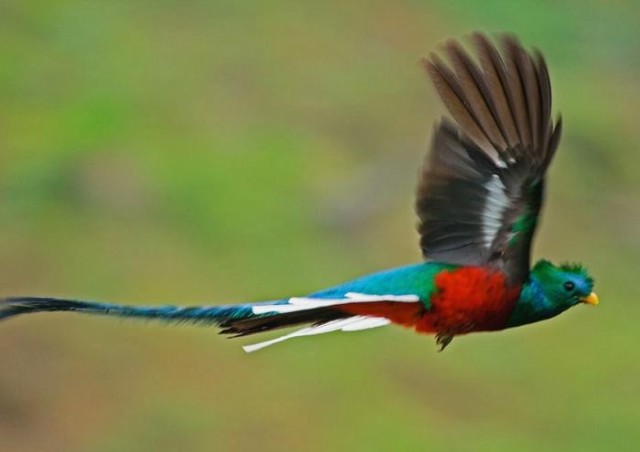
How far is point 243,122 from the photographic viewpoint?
1378cm

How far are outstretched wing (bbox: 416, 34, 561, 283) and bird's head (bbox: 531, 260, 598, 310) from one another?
0.23 ft

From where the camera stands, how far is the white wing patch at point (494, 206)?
4.79 metres

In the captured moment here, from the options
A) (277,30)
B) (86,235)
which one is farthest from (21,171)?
(277,30)

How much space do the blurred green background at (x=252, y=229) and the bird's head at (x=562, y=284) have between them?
19.0 feet

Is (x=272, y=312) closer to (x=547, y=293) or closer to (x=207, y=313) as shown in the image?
(x=207, y=313)

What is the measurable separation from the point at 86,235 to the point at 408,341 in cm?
255

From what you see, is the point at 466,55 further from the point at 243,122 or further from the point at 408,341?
the point at 243,122

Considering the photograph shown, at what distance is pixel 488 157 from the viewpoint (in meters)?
4.75

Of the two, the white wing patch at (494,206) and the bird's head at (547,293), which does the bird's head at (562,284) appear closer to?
the bird's head at (547,293)

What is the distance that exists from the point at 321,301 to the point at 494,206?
2.02 feet

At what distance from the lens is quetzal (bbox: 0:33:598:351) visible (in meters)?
4.50

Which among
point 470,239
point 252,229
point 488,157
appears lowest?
point 470,239

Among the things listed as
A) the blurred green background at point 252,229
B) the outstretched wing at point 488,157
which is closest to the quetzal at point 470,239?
the outstretched wing at point 488,157

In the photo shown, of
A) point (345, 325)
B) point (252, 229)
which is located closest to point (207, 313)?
point (345, 325)
